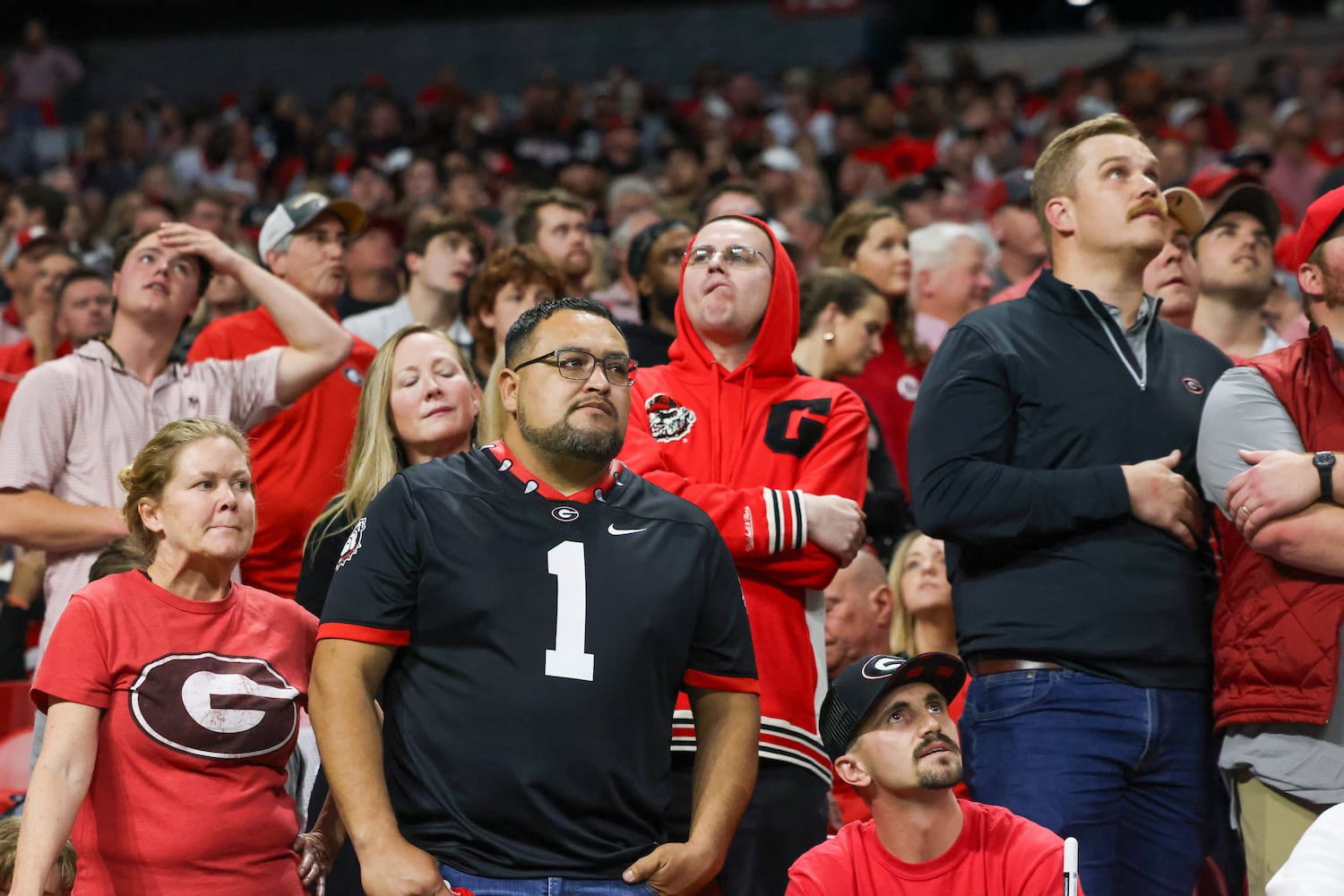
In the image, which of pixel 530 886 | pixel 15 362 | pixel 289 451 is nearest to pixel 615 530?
pixel 530 886

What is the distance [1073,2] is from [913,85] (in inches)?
170

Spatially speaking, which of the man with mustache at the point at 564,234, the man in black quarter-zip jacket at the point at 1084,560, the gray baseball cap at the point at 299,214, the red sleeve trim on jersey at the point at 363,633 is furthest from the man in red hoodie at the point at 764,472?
the man with mustache at the point at 564,234

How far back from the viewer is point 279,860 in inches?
138

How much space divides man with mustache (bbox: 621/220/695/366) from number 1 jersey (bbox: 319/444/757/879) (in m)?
2.37

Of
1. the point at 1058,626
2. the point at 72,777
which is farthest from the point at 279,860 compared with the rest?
the point at 1058,626

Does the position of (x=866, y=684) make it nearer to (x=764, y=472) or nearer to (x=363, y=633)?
(x=764, y=472)

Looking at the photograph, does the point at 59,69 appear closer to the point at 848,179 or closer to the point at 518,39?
the point at 518,39

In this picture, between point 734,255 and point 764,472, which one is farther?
point 734,255

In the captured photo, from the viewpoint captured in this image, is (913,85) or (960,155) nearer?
(960,155)

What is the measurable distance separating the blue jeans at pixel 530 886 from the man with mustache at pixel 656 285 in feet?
9.02

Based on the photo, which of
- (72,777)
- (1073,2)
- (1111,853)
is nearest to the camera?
(72,777)

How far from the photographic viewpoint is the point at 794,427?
4117 millimetres

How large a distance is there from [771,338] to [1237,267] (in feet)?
6.90

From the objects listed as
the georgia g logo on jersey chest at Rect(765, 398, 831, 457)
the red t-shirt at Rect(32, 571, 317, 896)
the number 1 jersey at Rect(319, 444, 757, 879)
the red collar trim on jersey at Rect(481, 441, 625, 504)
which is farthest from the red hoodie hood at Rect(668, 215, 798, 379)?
the red t-shirt at Rect(32, 571, 317, 896)
